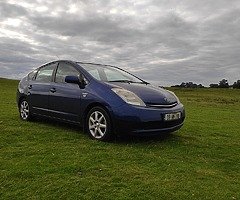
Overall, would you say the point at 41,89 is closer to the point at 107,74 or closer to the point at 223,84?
the point at 107,74

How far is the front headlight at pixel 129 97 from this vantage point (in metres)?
6.83

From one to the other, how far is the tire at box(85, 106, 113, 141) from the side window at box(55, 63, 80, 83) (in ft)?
4.02

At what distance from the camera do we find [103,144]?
6.87 meters

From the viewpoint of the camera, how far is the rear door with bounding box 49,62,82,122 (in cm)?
766

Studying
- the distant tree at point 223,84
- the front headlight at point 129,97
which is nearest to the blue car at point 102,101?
the front headlight at point 129,97

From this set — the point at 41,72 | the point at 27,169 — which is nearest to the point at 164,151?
the point at 27,169

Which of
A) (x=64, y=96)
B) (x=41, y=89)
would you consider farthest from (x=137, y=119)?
(x=41, y=89)

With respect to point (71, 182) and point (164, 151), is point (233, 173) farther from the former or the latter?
point (71, 182)

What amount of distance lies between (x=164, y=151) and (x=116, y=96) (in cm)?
142

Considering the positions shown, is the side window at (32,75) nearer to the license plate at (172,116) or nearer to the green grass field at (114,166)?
the green grass field at (114,166)

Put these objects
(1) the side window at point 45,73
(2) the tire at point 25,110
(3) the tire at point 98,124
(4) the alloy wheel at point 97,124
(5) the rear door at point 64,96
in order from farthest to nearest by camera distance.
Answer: (2) the tire at point 25,110, (1) the side window at point 45,73, (5) the rear door at point 64,96, (4) the alloy wheel at point 97,124, (3) the tire at point 98,124

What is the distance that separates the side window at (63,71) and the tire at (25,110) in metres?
1.57

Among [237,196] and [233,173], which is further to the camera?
[233,173]

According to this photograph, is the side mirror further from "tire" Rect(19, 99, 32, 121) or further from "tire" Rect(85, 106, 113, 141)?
"tire" Rect(19, 99, 32, 121)
